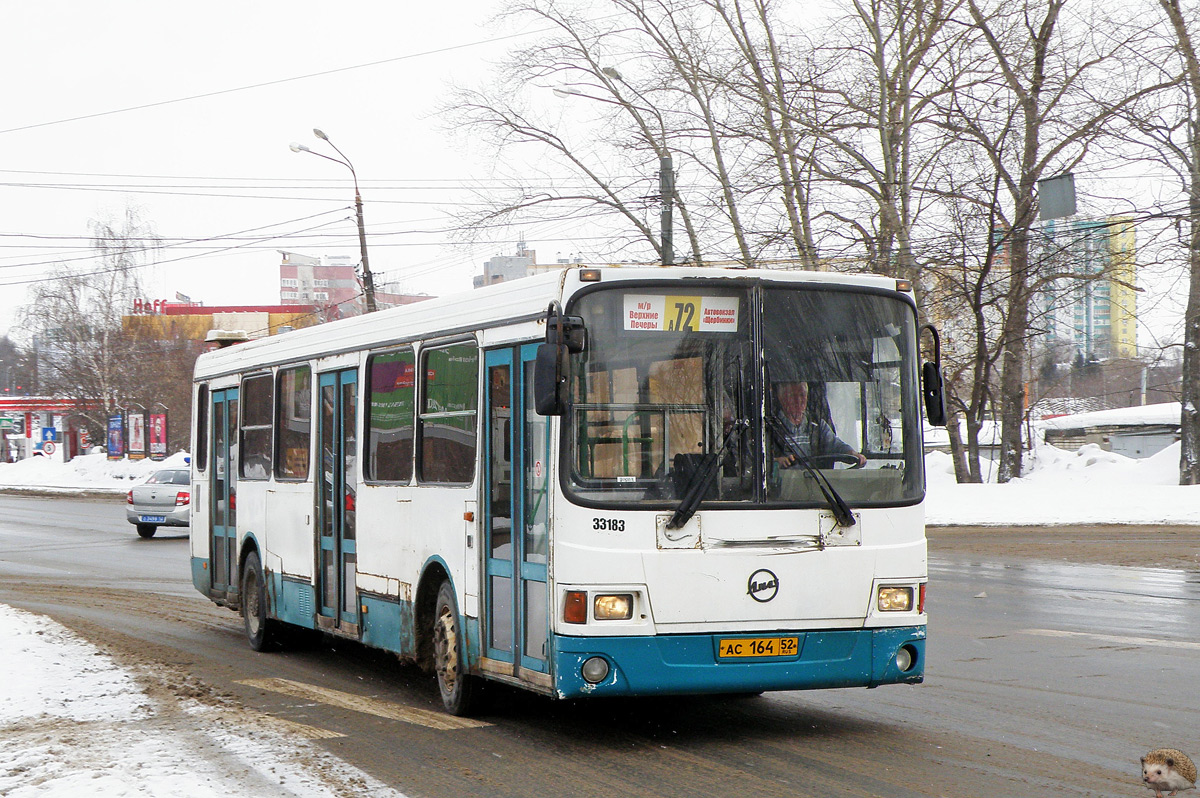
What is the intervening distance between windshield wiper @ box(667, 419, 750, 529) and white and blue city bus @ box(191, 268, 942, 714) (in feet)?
0.03

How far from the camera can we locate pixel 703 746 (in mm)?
7195

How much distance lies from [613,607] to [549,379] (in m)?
1.21

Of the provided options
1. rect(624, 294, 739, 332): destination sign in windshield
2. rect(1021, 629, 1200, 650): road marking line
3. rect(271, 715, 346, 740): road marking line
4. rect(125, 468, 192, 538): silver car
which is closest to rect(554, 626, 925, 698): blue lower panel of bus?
rect(271, 715, 346, 740): road marking line

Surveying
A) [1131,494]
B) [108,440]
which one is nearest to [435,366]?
[1131,494]

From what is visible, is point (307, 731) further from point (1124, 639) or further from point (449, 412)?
point (1124, 639)

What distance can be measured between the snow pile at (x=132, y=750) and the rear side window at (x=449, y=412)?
187 centimetres

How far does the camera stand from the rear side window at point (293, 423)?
11039 mm

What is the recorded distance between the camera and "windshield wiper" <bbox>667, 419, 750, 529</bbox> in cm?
702

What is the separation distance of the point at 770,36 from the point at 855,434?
30.9 metres

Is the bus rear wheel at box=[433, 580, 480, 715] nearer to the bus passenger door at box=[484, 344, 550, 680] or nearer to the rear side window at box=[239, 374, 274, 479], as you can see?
the bus passenger door at box=[484, 344, 550, 680]

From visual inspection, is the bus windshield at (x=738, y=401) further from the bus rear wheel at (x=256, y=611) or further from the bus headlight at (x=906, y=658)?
the bus rear wheel at (x=256, y=611)

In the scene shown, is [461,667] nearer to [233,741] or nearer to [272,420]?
[233,741]

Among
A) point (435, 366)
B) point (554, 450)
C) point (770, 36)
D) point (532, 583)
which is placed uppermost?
point (770, 36)

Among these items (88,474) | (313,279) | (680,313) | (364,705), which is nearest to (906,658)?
(680,313)
